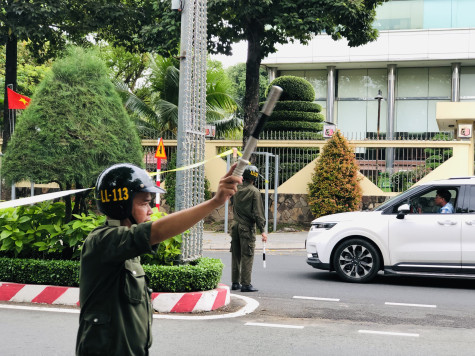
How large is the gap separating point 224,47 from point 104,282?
18.2m

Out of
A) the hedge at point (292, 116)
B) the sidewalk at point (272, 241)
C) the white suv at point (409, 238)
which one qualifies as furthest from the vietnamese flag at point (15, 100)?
the white suv at point (409, 238)

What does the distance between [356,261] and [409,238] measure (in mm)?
932

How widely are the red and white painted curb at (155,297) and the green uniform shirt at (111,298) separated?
4740 mm

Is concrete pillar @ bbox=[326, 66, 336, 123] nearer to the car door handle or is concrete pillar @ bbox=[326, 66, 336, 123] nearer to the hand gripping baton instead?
the car door handle

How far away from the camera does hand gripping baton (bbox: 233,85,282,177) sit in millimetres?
2320

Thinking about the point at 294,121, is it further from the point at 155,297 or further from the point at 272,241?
the point at 155,297

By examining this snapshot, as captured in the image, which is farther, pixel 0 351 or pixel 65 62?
pixel 65 62

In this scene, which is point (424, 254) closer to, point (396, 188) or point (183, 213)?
point (183, 213)

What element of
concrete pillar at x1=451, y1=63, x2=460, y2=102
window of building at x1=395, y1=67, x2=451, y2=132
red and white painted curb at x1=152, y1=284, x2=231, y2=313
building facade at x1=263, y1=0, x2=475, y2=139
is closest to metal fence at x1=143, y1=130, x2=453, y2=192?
red and white painted curb at x1=152, y1=284, x2=231, y2=313

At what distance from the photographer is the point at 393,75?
→ 1451 inches

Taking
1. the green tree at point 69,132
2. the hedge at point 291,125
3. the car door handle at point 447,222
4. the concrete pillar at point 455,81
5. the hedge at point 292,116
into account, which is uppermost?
the concrete pillar at point 455,81

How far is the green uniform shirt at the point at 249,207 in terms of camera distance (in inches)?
372

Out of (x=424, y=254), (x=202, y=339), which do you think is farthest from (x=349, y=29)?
(x=202, y=339)

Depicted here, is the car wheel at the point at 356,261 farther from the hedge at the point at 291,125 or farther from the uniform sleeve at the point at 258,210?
the hedge at the point at 291,125
